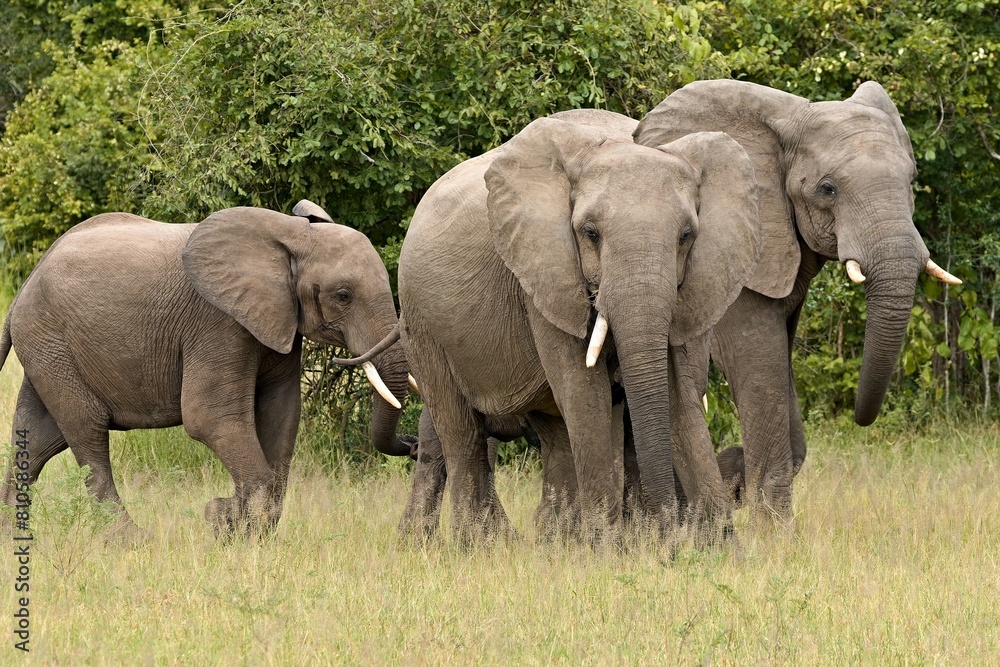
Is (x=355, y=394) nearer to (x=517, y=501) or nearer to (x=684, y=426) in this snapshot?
(x=517, y=501)

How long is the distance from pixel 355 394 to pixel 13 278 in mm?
7541

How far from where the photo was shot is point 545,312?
6.19m

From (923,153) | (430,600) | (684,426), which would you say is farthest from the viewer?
(923,153)

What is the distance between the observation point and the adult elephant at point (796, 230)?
23.2ft

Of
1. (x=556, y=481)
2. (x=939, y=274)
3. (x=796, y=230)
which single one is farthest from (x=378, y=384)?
(x=939, y=274)

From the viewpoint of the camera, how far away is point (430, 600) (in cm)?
594

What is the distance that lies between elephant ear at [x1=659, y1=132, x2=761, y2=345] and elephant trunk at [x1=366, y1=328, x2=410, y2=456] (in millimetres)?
1919

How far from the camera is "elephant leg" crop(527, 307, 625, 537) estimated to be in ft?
20.6

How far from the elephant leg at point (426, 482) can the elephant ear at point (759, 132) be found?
1799 millimetres

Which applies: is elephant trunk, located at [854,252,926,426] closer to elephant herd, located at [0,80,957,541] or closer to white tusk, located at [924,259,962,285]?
elephant herd, located at [0,80,957,541]

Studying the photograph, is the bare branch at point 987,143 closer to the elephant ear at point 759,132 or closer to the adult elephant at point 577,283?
the elephant ear at point 759,132

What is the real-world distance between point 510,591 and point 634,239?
145 centimetres

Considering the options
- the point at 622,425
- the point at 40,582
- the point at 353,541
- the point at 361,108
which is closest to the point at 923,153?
the point at 361,108

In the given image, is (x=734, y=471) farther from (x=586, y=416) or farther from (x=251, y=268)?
(x=251, y=268)
